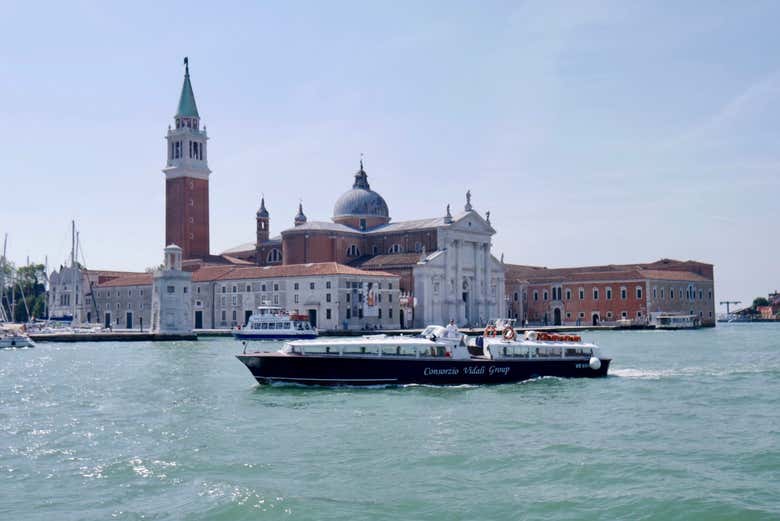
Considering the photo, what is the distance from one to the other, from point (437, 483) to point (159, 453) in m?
5.26

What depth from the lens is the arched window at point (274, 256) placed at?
85.4 meters

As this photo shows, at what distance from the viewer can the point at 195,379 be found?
→ 3059 centimetres

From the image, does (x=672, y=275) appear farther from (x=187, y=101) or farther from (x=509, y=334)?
(x=509, y=334)

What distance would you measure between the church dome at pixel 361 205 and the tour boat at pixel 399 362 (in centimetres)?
5738

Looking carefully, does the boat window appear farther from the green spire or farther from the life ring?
the green spire

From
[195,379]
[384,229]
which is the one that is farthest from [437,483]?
[384,229]

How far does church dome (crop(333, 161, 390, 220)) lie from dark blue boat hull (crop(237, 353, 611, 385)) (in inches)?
2283

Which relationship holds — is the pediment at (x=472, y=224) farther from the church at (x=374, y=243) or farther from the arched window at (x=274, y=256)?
the arched window at (x=274, y=256)

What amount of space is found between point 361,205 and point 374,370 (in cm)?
5932

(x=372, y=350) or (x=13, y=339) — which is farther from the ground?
(x=13, y=339)

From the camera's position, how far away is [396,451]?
16.5 m

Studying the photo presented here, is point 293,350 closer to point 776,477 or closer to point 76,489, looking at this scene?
point 76,489

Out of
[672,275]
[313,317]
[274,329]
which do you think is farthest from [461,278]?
[274,329]

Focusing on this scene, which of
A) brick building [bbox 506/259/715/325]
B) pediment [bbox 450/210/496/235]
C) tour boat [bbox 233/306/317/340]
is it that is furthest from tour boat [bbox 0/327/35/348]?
brick building [bbox 506/259/715/325]
